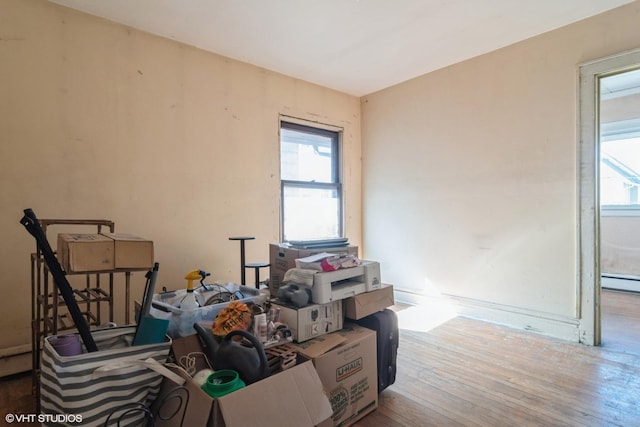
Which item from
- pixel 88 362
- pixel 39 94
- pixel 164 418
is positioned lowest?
pixel 164 418

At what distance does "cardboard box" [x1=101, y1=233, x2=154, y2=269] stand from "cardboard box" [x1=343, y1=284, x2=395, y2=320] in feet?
3.63

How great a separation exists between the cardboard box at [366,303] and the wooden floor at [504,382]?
52 cm

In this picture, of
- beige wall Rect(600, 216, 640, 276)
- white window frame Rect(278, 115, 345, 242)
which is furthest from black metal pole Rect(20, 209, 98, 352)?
beige wall Rect(600, 216, 640, 276)

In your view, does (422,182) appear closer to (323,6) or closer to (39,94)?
(323,6)

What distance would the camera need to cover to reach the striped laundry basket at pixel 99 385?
1258mm

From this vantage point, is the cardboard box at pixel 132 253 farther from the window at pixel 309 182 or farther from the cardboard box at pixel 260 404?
the window at pixel 309 182

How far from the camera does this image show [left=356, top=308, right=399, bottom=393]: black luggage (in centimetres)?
199

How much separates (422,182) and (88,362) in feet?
10.9

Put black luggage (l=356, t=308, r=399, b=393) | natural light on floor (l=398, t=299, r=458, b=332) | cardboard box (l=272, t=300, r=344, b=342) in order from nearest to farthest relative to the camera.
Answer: cardboard box (l=272, t=300, r=344, b=342) → black luggage (l=356, t=308, r=399, b=393) → natural light on floor (l=398, t=299, r=458, b=332)

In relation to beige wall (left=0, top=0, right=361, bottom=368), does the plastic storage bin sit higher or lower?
lower

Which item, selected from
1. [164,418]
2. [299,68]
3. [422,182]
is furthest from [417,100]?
[164,418]

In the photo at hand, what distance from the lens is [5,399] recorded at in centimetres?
193

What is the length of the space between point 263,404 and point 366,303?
87 cm

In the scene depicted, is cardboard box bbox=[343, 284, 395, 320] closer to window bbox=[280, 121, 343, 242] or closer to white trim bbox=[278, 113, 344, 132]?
window bbox=[280, 121, 343, 242]
